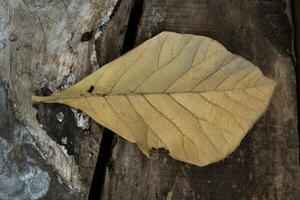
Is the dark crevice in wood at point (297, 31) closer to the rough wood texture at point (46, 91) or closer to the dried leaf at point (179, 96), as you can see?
the dried leaf at point (179, 96)

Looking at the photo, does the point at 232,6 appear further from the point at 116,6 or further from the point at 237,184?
the point at 237,184

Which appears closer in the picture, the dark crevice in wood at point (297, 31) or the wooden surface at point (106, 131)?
the wooden surface at point (106, 131)

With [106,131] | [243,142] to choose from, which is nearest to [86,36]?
[106,131]

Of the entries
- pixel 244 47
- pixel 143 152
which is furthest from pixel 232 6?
pixel 143 152

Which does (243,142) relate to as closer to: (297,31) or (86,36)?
(297,31)

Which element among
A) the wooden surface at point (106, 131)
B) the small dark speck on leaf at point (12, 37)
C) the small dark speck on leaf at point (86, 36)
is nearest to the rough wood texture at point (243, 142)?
the wooden surface at point (106, 131)

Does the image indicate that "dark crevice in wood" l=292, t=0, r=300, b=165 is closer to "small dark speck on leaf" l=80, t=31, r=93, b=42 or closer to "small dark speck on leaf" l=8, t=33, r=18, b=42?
"small dark speck on leaf" l=80, t=31, r=93, b=42
